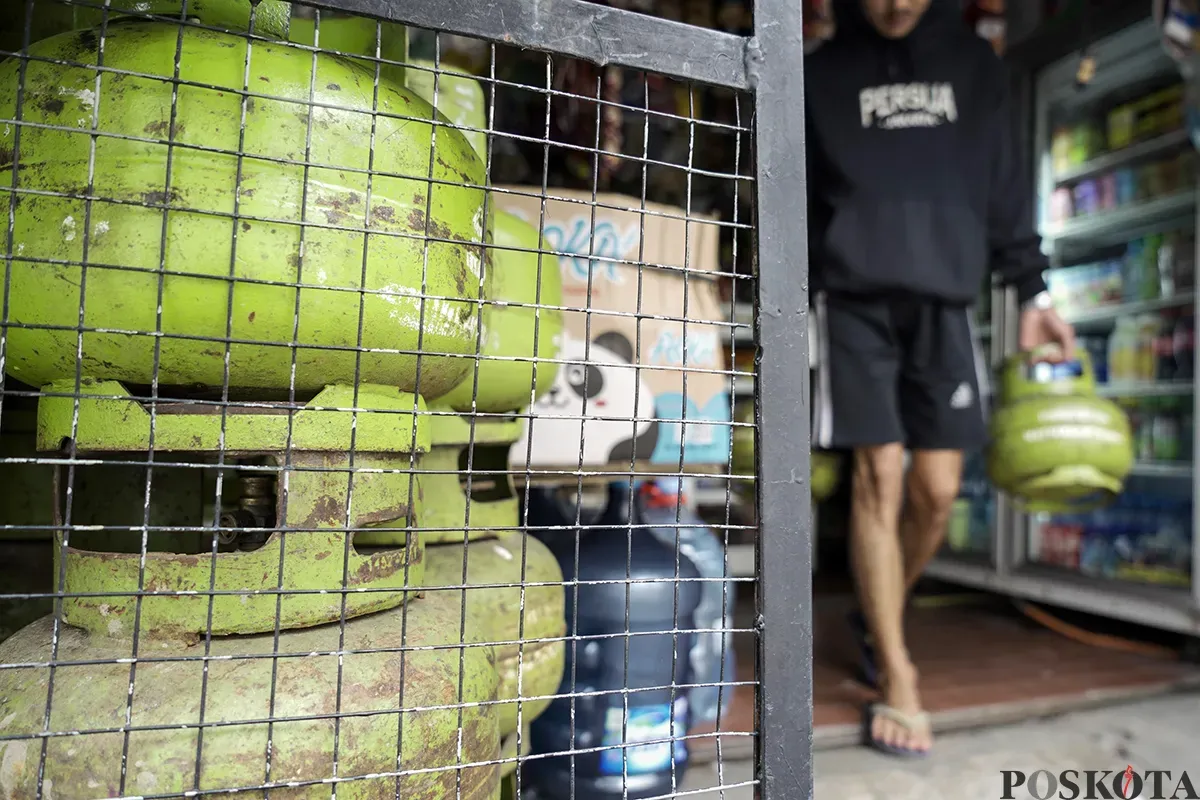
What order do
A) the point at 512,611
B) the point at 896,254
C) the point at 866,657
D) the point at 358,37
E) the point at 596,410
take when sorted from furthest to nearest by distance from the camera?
the point at 866,657
the point at 896,254
the point at 596,410
the point at 512,611
the point at 358,37

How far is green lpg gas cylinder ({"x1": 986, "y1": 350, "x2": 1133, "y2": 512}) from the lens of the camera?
231 cm

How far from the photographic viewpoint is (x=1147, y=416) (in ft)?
11.9

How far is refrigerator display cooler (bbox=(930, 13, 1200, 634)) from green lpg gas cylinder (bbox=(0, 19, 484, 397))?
3.25 meters

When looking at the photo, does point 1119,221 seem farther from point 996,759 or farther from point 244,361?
point 244,361

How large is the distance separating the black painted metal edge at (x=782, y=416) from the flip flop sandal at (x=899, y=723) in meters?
→ 1.22

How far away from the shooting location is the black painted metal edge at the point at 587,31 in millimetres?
748

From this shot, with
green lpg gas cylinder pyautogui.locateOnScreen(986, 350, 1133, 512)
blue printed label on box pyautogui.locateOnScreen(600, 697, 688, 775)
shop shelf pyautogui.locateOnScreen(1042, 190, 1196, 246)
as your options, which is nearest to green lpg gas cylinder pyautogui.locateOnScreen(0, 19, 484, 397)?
blue printed label on box pyautogui.locateOnScreen(600, 697, 688, 775)

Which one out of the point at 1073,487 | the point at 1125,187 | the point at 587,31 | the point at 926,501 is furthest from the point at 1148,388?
the point at 587,31

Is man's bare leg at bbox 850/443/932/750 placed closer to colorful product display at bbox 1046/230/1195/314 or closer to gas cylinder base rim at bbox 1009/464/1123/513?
gas cylinder base rim at bbox 1009/464/1123/513

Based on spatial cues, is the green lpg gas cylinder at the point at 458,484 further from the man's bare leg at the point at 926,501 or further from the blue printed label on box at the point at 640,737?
the man's bare leg at the point at 926,501

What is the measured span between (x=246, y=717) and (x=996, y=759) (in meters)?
1.77

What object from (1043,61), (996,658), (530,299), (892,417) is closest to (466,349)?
(530,299)

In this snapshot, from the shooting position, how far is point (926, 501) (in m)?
2.27

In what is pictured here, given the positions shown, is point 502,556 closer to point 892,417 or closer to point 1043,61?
point 892,417
